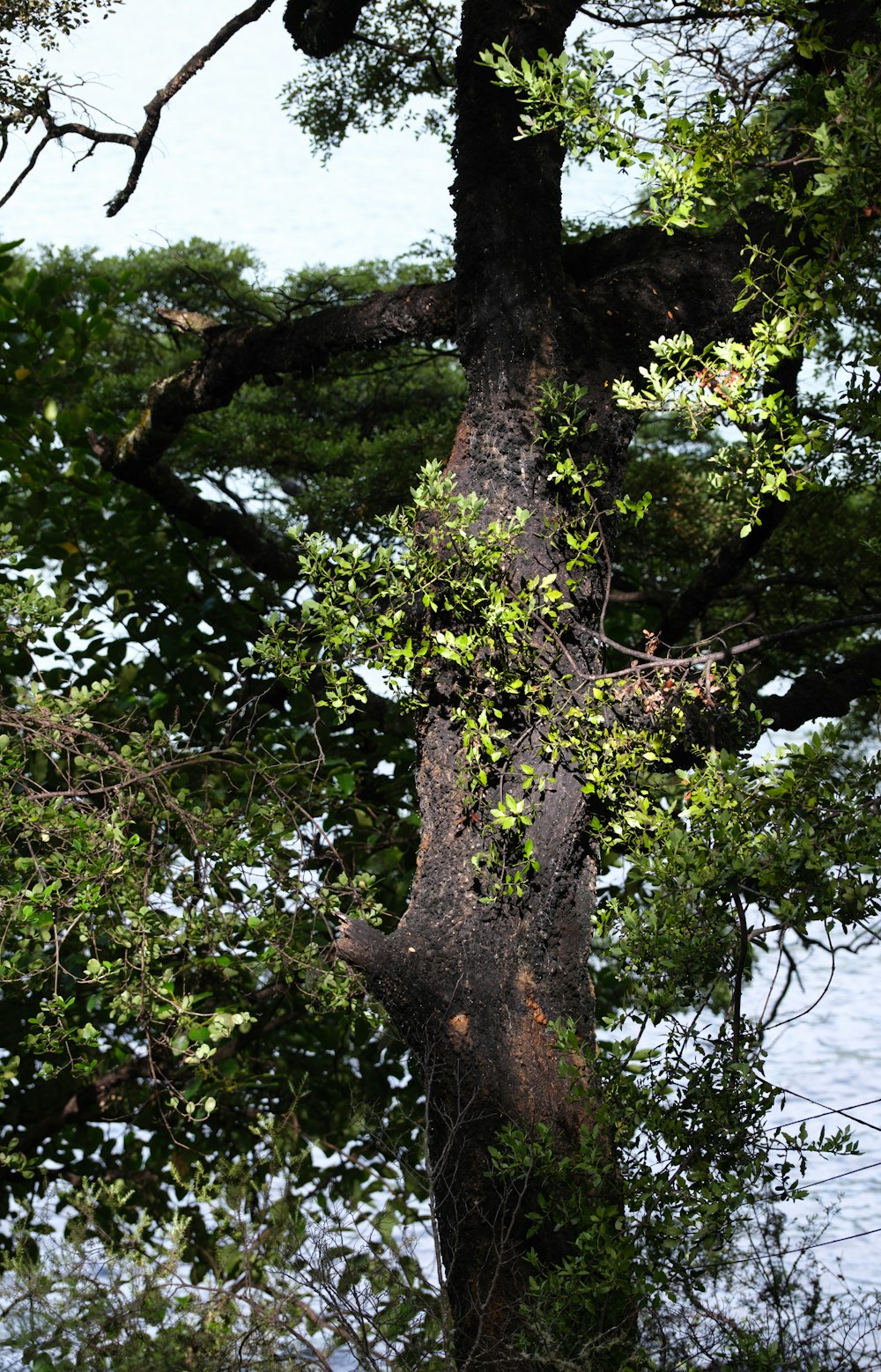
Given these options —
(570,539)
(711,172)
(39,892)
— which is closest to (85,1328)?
(39,892)

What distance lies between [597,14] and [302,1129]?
13.0ft

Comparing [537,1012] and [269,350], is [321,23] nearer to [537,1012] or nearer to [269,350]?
[269,350]

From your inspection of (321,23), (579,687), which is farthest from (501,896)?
(321,23)

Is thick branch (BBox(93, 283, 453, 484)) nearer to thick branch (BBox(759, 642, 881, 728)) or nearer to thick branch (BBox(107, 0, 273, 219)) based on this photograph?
thick branch (BBox(107, 0, 273, 219))

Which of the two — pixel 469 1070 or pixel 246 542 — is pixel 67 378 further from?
pixel 469 1070

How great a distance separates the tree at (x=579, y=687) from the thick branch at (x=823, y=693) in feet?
2.35

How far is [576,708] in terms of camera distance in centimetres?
299

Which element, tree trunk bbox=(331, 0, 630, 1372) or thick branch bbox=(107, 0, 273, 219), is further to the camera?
thick branch bbox=(107, 0, 273, 219)

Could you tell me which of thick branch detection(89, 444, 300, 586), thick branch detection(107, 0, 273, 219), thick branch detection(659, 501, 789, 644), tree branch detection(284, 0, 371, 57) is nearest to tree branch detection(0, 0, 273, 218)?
thick branch detection(107, 0, 273, 219)

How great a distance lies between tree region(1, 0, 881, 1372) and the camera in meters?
2.59

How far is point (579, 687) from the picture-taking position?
9.91 ft

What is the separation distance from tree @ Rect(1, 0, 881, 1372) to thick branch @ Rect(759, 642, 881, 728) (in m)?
0.71

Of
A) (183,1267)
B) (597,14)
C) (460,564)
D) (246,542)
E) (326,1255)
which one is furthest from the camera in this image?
(183,1267)

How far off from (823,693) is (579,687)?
1.51 meters
